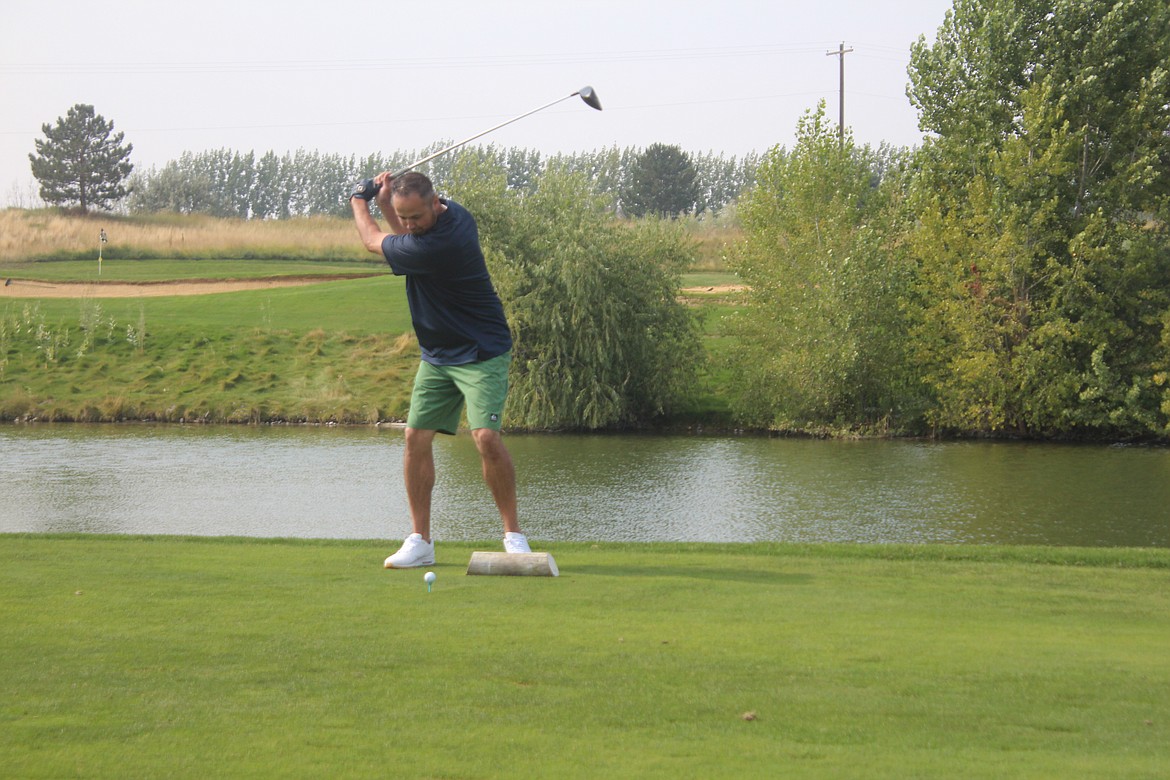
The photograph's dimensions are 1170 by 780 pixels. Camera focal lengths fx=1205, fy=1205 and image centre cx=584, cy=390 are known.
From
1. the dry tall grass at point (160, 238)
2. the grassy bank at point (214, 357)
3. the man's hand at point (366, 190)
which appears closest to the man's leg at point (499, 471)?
the man's hand at point (366, 190)

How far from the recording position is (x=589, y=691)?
4121 mm

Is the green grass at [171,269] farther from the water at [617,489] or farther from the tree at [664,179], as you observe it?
the tree at [664,179]

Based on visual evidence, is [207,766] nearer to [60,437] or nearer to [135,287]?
[60,437]

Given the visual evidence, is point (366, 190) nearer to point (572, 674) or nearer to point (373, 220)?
point (373, 220)

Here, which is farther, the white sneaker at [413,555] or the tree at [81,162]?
the tree at [81,162]

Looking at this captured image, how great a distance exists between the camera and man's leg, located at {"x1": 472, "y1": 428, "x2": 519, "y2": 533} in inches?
289

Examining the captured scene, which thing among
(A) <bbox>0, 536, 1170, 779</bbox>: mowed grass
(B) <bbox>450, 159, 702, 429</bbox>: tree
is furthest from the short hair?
(B) <bbox>450, 159, 702, 429</bbox>: tree

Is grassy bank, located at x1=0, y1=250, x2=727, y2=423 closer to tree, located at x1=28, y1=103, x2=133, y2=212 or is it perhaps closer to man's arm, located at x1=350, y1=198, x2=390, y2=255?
man's arm, located at x1=350, y1=198, x2=390, y2=255

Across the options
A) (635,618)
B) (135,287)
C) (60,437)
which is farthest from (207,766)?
(135,287)

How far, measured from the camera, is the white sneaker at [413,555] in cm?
689

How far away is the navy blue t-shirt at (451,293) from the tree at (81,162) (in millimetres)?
75868

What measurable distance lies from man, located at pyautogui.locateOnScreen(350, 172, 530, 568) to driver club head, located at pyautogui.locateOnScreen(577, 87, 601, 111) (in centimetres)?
400

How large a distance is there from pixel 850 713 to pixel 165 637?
2.66 metres

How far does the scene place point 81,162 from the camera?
77312mm
